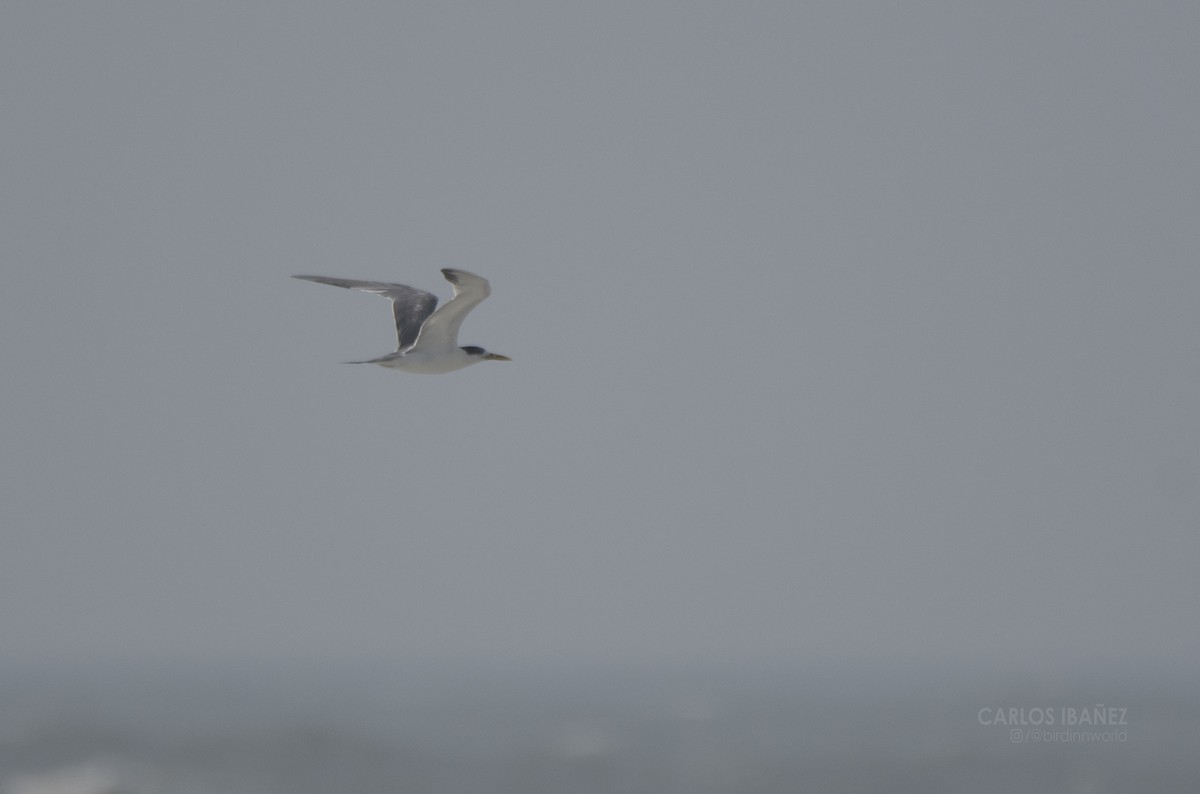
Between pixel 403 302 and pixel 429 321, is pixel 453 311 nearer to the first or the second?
pixel 429 321

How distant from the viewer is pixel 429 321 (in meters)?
20.4

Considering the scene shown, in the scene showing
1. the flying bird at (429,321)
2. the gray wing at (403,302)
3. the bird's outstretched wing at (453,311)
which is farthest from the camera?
the gray wing at (403,302)

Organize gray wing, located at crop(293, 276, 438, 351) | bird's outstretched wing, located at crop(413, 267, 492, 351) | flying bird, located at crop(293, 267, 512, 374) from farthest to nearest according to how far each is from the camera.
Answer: gray wing, located at crop(293, 276, 438, 351) → flying bird, located at crop(293, 267, 512, 374) → bird's outstretched wing, located at crop(413, 267, 492, 351)

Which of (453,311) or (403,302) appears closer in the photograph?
(453,311)

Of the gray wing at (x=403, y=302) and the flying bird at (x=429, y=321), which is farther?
the gray wing at (x=403, y=302)

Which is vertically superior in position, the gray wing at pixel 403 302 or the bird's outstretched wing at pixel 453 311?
the gray wing at pixel 403 302

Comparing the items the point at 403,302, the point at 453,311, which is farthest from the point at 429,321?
the point at 403,302

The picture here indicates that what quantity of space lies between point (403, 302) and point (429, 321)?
6.61 feet

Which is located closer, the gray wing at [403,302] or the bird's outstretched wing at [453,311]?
the bird's outstretched wing at [453,311]

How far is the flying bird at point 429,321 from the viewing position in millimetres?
19734

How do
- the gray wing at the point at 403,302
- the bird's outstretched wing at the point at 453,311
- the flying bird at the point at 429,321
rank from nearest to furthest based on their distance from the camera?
1. the bird's outstretched wing at the point at 453,311
2. the flying bird at the point at 429,321
3. the gray wing at the point at 403,302

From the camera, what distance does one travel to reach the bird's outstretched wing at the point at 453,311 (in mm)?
19156

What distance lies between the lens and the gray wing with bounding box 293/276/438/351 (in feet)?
70.3

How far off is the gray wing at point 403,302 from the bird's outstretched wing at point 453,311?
0.25 metres
